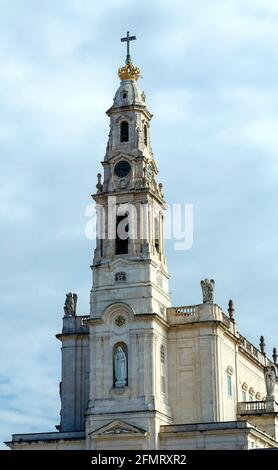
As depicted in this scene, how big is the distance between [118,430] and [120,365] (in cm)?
412

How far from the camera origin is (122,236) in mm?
64812

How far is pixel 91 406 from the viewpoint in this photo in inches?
2427

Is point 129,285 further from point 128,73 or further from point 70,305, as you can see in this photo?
point 128,73

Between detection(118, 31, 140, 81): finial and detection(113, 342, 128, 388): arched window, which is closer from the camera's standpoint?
detection(113, 342, 128, 388): arched window

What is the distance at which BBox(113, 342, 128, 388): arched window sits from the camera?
61750 millimetres

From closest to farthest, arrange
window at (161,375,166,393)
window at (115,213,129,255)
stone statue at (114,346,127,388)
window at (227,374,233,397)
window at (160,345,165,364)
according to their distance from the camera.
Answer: stone statue at (114,346,127,388), window at (161,375,166,393), window at (160,345,165,364), window at (115,213,129,255), window at (227,374,233,397)

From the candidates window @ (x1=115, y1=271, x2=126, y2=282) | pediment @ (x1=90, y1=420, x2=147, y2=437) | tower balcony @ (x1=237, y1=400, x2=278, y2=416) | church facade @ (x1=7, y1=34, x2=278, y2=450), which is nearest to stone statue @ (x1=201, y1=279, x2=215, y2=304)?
church facade @ (x1=7, y1=34, x2=278, y2=450)

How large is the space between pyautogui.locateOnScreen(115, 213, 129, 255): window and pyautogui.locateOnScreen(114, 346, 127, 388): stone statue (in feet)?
21.8

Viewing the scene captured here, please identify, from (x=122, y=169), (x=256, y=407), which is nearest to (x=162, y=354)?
(x=256, y=407)

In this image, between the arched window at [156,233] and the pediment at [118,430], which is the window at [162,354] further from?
the arched window at [156,233]

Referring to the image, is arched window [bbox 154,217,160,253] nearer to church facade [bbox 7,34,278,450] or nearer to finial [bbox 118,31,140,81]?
church facade [bbox 7,34,278,450]

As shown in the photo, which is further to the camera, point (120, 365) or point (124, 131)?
point (124, 131)

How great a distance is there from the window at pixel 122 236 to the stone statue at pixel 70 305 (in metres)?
5.94
